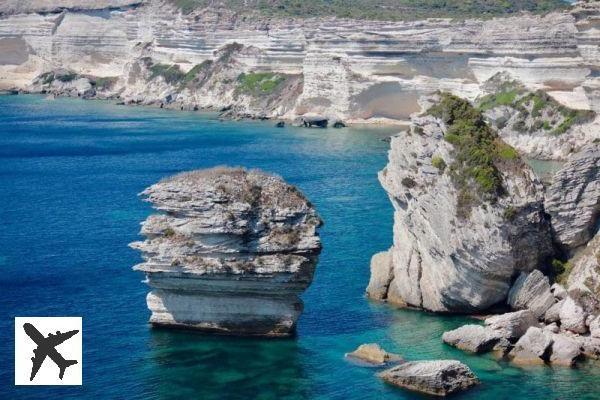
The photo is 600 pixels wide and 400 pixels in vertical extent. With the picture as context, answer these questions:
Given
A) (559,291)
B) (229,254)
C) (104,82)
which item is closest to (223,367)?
(229,254)

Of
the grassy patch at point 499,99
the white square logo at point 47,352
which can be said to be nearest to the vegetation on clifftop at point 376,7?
the grassy patch at point 499,99

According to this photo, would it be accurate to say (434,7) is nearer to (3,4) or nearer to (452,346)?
(3,4)

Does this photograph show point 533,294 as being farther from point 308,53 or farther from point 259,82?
point 259,82

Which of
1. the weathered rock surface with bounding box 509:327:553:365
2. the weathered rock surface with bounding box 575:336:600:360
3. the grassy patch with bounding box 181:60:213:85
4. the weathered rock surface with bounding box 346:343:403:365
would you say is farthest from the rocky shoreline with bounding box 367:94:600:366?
the grassy patch with bounding box 181:60:213:85

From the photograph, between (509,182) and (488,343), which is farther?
(509,182)

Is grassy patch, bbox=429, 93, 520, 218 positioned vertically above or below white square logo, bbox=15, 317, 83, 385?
above

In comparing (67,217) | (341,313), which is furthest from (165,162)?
(341,313)

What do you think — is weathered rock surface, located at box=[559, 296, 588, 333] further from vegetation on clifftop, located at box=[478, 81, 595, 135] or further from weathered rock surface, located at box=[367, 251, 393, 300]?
vegetation on clifftop, located at box=[478, 81, 595, 135]
